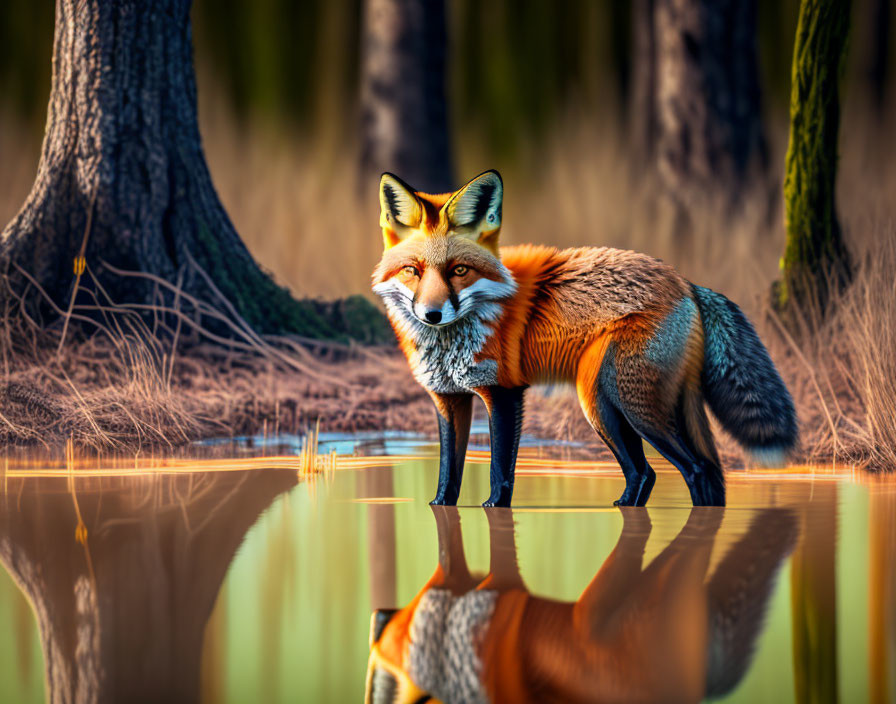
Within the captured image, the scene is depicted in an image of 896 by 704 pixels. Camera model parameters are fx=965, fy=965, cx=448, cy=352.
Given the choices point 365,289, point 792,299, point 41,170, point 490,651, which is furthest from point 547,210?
point 490,651

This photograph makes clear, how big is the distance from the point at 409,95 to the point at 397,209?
6474 millimetres

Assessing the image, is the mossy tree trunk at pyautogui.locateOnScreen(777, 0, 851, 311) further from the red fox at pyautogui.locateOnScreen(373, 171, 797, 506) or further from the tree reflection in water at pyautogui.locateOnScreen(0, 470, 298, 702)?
the tree reflection in water at pyautogui.locateOnScreen(0, 470, 298, 702)

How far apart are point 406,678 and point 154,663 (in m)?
0.55

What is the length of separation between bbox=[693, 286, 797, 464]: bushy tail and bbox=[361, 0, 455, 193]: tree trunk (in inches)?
247

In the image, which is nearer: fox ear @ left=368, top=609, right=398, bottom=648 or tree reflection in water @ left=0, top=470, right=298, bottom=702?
tree reflection in water @ left=0, top=470, right=298, bottom=702

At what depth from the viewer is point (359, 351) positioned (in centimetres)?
750

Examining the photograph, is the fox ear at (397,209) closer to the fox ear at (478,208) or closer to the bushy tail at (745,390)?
the fox ear at (478,208)

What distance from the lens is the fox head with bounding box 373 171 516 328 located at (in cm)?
363

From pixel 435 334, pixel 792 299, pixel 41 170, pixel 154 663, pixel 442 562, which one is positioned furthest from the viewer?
pixel 41 170

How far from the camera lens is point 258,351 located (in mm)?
6887

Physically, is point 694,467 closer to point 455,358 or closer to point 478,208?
point 455,358

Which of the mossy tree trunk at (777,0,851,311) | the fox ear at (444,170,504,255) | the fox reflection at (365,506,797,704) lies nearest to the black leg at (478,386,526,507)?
the fox ear at (444,170,504,255)

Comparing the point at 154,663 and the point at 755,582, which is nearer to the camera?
the point at 154,663

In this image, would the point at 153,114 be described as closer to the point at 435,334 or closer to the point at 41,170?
the point at 41,170
